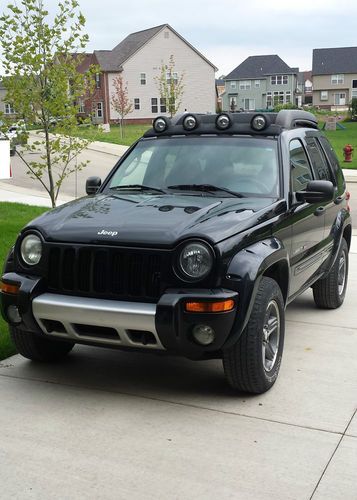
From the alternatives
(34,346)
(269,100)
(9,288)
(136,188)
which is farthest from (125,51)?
(9,288)

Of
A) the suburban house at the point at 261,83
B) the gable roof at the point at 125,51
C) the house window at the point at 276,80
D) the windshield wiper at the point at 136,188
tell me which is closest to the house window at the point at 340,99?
the suburban house at the point at 261,83

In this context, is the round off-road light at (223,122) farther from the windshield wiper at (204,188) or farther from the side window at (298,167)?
the windshield wiper at (204,188)

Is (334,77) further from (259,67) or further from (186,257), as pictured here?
(186,257)

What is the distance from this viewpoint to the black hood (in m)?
4.14

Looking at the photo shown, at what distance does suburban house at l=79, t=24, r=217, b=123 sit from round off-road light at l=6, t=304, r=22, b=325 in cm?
7164

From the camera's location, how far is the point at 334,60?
336 ft

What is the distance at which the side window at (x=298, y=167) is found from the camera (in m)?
5.37

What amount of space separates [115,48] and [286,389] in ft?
258

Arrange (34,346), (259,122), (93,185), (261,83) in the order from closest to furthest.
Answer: (34,346)
(259,122)
(93,185)
(261,83)

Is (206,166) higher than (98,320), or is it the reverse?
(206,166)

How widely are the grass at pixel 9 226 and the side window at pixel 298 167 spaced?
260 centimetres

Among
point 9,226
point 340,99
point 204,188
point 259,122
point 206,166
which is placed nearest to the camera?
point 204,188

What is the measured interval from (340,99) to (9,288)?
105113mm

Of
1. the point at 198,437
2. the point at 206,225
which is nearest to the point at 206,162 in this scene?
the point at 206,225
